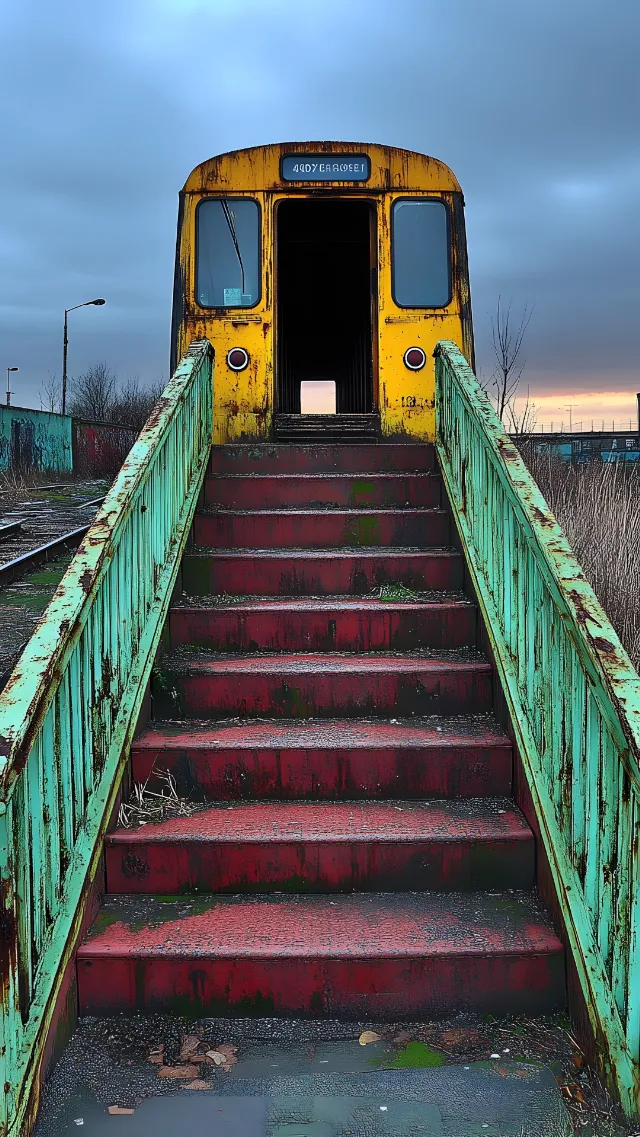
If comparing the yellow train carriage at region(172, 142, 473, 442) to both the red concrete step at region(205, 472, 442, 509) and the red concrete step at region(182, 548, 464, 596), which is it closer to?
the red concrete step at region(205, 472, 442, 509)

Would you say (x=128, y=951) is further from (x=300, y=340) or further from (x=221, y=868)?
(x=300, y=340)

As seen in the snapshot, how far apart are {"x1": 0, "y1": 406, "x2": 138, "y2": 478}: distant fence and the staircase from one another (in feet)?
62.4

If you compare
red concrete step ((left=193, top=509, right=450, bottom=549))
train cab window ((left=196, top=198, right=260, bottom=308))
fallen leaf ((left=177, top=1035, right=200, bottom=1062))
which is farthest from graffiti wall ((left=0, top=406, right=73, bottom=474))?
fallen leaf ((left=177, top=1035, right=200, bottom=1062))

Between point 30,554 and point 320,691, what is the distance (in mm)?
6029

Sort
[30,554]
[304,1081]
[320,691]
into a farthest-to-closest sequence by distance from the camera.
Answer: [30,554] < [320,691] < [304,1081]

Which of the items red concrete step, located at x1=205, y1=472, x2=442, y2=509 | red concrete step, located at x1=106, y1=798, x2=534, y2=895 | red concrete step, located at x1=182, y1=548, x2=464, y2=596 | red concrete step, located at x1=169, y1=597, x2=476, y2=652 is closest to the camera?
red concrete step, located at x1=106, y1=798, x2=534, y2=895

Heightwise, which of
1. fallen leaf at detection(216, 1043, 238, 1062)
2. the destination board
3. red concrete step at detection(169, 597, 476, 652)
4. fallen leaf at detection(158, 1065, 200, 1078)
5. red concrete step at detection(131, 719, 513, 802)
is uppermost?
the destination board

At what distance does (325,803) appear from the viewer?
3559 mm

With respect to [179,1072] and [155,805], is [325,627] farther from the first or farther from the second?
[179,1072]

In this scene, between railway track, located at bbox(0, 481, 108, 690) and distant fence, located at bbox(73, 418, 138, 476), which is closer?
railway track, located at bbox(0, 481, 108, 690)

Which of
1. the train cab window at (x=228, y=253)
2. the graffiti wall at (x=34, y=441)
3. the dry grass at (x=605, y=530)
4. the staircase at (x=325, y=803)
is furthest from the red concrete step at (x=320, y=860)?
the graffiti wall at (x=34, y=441)

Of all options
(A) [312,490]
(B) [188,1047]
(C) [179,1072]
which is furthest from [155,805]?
(A) [312,490]

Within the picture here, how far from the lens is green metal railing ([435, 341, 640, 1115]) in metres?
2.28

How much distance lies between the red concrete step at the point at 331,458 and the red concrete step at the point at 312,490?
350 mm
